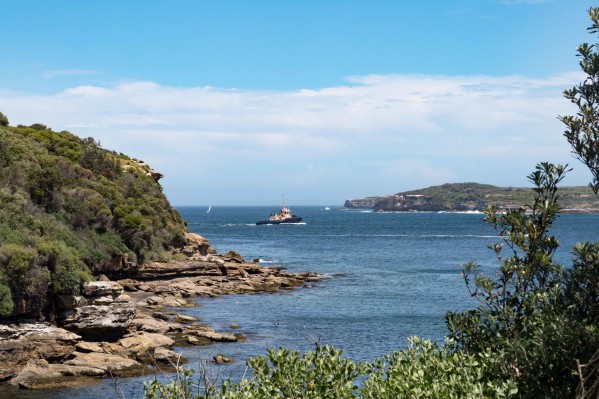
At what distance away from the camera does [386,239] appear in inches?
5295

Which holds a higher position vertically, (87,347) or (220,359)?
(87,347)

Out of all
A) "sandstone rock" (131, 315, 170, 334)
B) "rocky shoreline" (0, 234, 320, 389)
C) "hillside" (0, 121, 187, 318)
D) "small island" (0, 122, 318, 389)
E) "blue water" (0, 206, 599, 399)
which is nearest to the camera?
"rocky shoreline" (0, 234, 320, 389)

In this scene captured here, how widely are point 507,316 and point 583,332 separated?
5.25 feet

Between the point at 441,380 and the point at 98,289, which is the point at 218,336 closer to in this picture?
the point at 98,289

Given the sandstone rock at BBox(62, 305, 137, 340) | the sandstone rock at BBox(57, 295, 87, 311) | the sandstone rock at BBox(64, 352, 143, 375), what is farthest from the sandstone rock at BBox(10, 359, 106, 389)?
the sandstone rock at BBox(57, 295, 87, 311)

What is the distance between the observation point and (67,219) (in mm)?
50188

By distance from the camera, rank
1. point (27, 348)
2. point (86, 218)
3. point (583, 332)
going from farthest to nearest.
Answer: point (86, 218)
point (27, 348)
point (583, 332)

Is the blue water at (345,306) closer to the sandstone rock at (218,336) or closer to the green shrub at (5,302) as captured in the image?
the sandstone rock at (218,336)

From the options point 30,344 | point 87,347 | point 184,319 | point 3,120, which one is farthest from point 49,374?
point 3,120

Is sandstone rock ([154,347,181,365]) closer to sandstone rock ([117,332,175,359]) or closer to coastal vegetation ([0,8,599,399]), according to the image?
sandstone rock ([117,332,175,359])

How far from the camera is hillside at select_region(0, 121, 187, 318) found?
33625 mm

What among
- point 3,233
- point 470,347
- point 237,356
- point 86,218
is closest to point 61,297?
point 3,233

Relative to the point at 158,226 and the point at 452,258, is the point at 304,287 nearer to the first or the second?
the point at 158,226

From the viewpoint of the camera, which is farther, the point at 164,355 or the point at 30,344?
the point at 164,355
